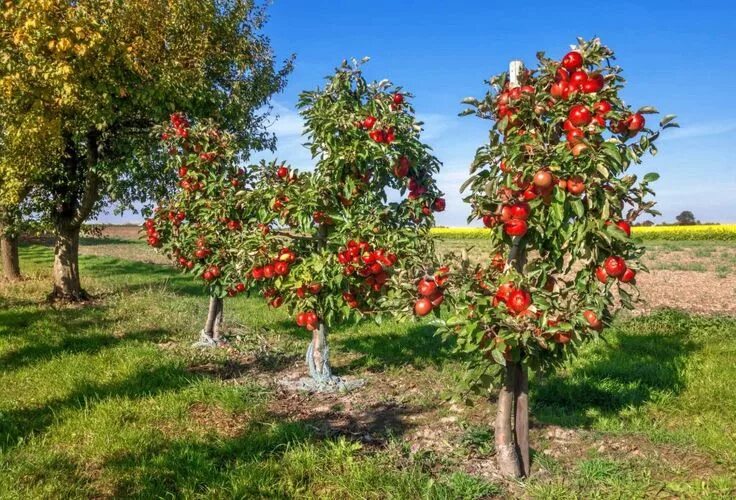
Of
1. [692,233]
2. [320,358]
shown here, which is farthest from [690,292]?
[692,233]

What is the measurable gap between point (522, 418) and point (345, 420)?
85.2 inches

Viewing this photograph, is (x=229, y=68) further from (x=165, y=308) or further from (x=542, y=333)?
(x=542, y=333)

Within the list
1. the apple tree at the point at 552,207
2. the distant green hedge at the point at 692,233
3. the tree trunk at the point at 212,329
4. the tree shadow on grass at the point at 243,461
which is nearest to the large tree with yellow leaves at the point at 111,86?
the tree trunk at the point at 212,329

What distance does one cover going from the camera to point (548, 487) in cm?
459

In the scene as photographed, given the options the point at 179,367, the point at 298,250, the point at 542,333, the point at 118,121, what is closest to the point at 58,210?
the point at 118,121

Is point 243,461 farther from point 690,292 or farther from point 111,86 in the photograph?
point 690,292

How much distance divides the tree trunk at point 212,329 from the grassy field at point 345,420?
387 mm

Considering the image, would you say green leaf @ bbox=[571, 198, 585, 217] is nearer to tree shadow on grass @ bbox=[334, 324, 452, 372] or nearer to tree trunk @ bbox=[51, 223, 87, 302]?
tree shadow on grass @ bbox=[334, 324, 452, 372]

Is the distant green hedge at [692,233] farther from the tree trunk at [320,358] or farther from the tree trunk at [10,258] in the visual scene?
the tree trunk at [320,358]

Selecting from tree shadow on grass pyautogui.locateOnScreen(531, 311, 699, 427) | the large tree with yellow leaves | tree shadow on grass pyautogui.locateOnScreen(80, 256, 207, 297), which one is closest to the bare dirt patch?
tree shadow on grass pyautogui.locateOnScreen(531, 311, 699, 427)

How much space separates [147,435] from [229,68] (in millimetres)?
10998

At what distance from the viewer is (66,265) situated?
14594mm

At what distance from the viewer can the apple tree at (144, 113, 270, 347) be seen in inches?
348

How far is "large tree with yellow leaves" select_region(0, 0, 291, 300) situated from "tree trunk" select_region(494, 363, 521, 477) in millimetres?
7236
